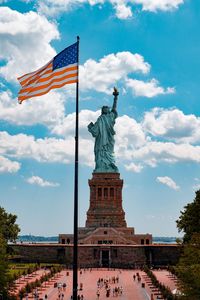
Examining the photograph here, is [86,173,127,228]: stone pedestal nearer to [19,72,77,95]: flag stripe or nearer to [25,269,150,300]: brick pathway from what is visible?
[25,269,150,300]: brick pathway

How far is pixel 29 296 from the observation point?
48.1m

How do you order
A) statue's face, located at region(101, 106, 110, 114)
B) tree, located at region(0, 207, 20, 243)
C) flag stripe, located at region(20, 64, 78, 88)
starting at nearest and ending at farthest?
flag stripe, located at region(20, 64, 78, 88) < tree, located at region(0, 207, 20, 243) < statue's face, located at region(101, 106, 110, 114)

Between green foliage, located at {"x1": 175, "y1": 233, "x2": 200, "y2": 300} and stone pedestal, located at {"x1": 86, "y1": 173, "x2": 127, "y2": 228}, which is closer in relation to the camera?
green foliage, located at {"x1": 175, "y1": 233, "x2": 200, "y2": 300}

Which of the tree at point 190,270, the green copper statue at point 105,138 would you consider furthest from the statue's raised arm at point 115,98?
the tree at point 190,270

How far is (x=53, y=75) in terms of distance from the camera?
876 inches

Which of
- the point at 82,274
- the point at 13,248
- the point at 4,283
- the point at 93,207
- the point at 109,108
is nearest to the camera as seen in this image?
the point at 4,283

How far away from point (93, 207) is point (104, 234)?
426 inches

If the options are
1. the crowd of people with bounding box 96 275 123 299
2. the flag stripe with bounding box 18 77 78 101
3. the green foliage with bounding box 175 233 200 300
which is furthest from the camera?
the crowd of people with bounding box 96 275 123 299

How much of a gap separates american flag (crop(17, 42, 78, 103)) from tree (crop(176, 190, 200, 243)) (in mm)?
32705

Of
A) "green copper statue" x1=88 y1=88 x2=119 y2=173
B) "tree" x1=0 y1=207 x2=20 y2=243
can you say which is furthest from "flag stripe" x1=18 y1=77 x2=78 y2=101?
"green copper statue" x1=88 y1=88 x2=119 y2=173

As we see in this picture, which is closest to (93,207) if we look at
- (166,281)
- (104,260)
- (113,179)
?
(113,179)

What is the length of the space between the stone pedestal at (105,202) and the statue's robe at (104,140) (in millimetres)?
2641

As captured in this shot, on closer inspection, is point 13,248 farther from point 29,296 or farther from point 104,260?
point 29,296

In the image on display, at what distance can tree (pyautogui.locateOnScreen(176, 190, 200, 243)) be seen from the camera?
52816 mm
